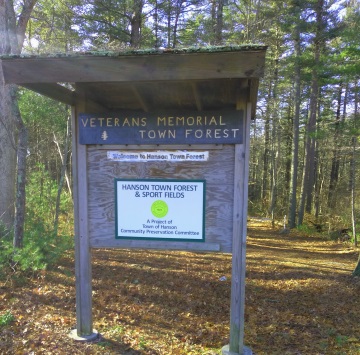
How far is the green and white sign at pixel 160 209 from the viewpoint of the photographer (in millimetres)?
3289

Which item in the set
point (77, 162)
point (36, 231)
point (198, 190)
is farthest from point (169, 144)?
point (36, 231)

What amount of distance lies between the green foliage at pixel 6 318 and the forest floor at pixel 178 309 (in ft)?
0.16

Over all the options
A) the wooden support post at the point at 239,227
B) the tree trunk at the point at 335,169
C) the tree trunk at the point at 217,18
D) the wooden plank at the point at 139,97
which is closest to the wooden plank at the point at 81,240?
the wooden plank at the point at 139,97

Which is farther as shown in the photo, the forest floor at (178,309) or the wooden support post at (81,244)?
the forest floor at (178,309)

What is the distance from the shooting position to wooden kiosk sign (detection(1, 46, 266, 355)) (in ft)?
10.4

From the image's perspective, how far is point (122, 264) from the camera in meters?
7.04

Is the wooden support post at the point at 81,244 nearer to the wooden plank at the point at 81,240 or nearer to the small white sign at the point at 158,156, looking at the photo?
the wooden plank at the point at 81,240

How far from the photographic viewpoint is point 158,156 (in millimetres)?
3322

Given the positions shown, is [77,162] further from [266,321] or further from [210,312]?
[266,321]

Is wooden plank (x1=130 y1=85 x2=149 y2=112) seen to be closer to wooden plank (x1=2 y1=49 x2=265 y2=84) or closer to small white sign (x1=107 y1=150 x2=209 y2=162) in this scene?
wooden plank (x1=2 y1=49 x2=265 y2=84)

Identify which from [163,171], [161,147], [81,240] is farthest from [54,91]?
[81,240]

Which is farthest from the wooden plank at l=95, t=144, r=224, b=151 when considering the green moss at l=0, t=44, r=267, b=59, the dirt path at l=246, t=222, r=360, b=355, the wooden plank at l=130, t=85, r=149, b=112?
the dirt path at l=246, t=222, r=360, b=355

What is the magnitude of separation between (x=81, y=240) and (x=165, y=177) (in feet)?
3.75

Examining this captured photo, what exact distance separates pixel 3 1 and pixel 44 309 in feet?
19.7
